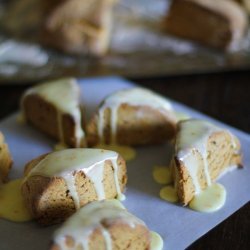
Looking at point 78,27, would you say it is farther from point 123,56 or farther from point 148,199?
point 148,199

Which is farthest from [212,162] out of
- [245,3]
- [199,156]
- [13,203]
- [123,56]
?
[245,3]

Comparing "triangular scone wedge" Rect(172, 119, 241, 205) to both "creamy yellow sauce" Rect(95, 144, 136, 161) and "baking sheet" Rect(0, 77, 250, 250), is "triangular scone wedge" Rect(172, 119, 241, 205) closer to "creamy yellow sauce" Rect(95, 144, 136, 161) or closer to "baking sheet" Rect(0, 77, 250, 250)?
"baking sheet" Rect(0, 77, 250, 250)

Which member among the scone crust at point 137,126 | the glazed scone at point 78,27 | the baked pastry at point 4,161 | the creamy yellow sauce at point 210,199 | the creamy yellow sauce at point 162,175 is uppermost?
the glazed scone at point 78,27

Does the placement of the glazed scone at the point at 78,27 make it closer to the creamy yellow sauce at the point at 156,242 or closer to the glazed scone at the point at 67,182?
the glazed scone at the point at 67,182

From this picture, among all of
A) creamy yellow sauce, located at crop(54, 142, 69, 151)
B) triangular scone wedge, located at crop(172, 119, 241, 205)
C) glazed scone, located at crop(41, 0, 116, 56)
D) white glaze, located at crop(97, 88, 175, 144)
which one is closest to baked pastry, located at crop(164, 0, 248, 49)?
glazed scone, located at crop(41, 0, 116, 56)

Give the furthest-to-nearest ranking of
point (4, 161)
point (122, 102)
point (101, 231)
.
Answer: point (122, 102), point (4, 161), point (101, 231)

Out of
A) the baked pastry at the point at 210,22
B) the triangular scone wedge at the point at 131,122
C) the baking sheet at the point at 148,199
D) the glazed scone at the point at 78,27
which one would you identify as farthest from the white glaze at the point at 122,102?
the baked pastry at the point at 210,22
